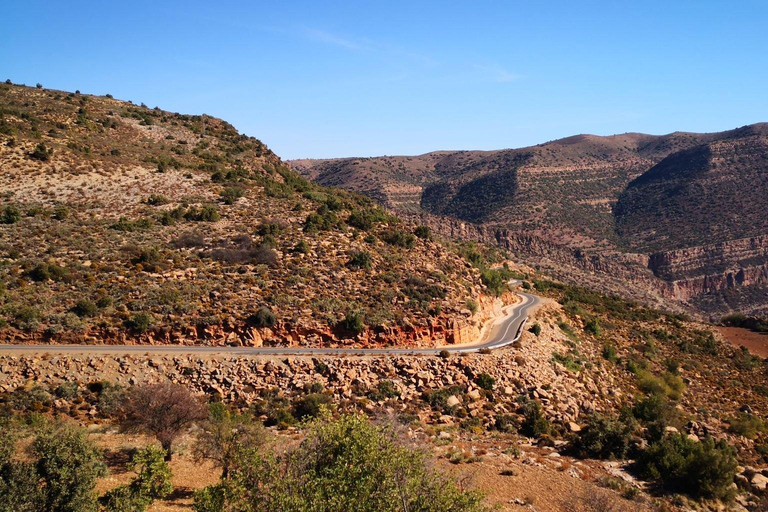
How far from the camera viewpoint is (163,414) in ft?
54.6

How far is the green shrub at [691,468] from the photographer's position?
17.2 metres

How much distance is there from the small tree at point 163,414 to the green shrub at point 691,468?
690 inches

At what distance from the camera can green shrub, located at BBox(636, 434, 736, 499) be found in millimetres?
17219

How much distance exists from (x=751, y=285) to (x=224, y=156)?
95.4m

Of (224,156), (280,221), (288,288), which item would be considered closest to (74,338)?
(288,288)

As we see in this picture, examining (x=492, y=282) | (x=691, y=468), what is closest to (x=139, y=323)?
(x=691, y=468)


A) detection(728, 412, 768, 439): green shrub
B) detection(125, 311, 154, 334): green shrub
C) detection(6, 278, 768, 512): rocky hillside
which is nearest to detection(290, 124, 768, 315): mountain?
detection(6, 278, 768, 512): rocky hillside

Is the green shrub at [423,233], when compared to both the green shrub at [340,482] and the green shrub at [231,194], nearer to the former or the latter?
the green shrub at [231,194]

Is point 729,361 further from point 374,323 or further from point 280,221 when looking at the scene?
point 280,221

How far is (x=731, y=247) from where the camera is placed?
92375mm

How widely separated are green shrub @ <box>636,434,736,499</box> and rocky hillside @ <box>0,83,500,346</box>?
1481cm

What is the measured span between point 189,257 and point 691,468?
30998 mm

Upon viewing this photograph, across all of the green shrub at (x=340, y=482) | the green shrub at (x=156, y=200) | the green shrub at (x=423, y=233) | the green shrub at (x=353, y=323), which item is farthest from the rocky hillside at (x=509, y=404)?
the green shrub at (x=156, y=200)

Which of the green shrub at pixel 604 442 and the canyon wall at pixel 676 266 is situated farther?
the canyon wall at pixel 676 266
